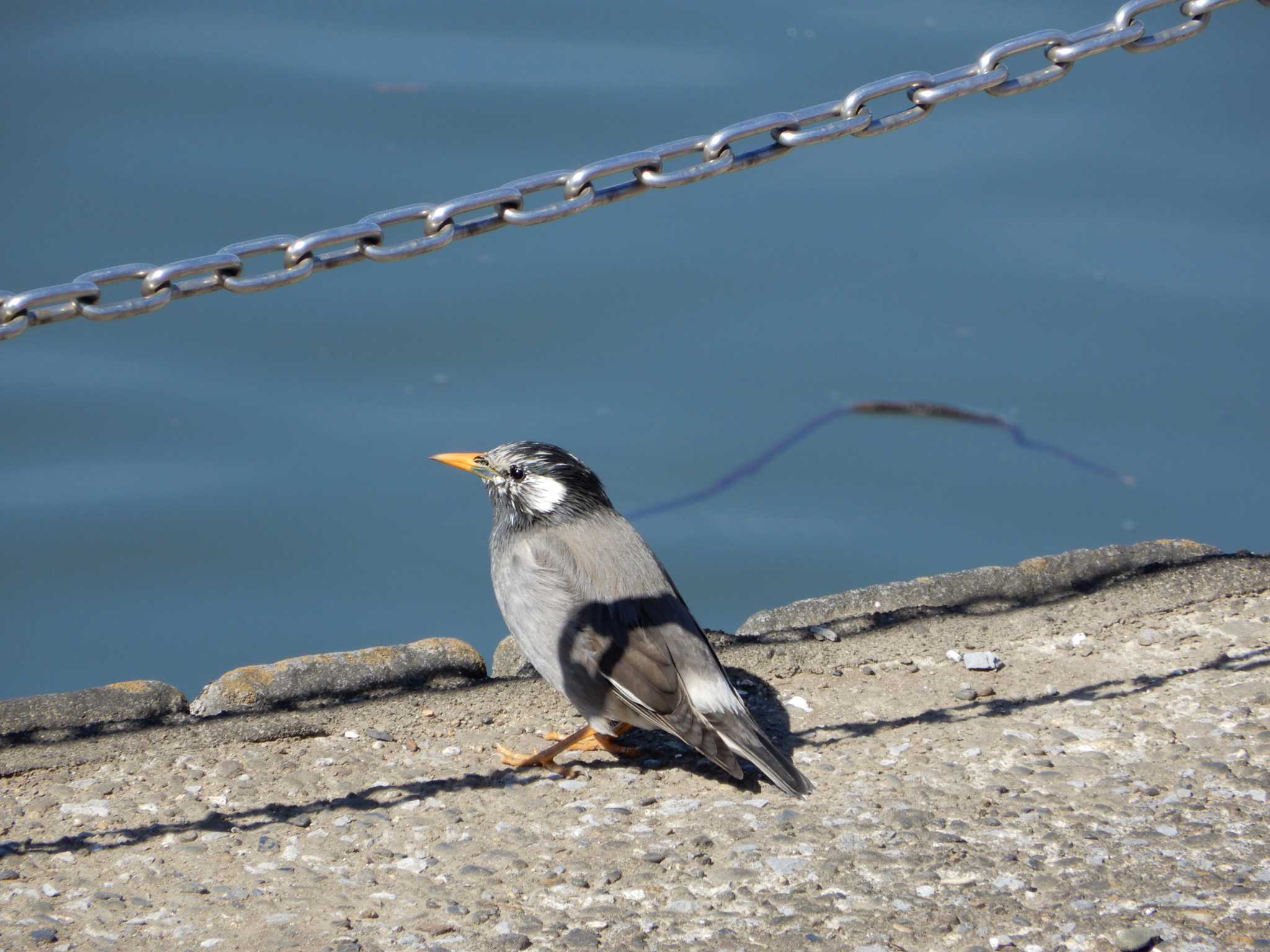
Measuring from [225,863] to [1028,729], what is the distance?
240cm

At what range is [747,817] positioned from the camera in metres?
4.11

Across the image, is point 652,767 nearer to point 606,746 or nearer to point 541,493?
point 606,746

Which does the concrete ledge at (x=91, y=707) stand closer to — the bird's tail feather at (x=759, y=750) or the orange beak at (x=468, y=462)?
the orange beak at (x=468, y=462)

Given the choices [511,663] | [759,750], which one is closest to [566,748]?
[759,750]

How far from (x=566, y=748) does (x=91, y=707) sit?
150cm

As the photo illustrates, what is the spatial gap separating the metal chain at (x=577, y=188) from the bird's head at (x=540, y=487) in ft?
4.62

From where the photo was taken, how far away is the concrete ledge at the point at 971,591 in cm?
536

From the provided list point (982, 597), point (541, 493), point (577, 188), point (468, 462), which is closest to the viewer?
point (577, 188)

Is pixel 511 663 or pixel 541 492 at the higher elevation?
pixel 541 492

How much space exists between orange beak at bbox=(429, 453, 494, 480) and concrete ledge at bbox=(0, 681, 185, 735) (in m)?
1.20

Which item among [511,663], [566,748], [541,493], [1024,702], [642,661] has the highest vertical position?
[541,493]

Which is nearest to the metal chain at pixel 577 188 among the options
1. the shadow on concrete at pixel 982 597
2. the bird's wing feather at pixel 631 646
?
the bird's wing feather at pixel 631 646

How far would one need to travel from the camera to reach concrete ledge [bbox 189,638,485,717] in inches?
187

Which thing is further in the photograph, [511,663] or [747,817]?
[511,663]
